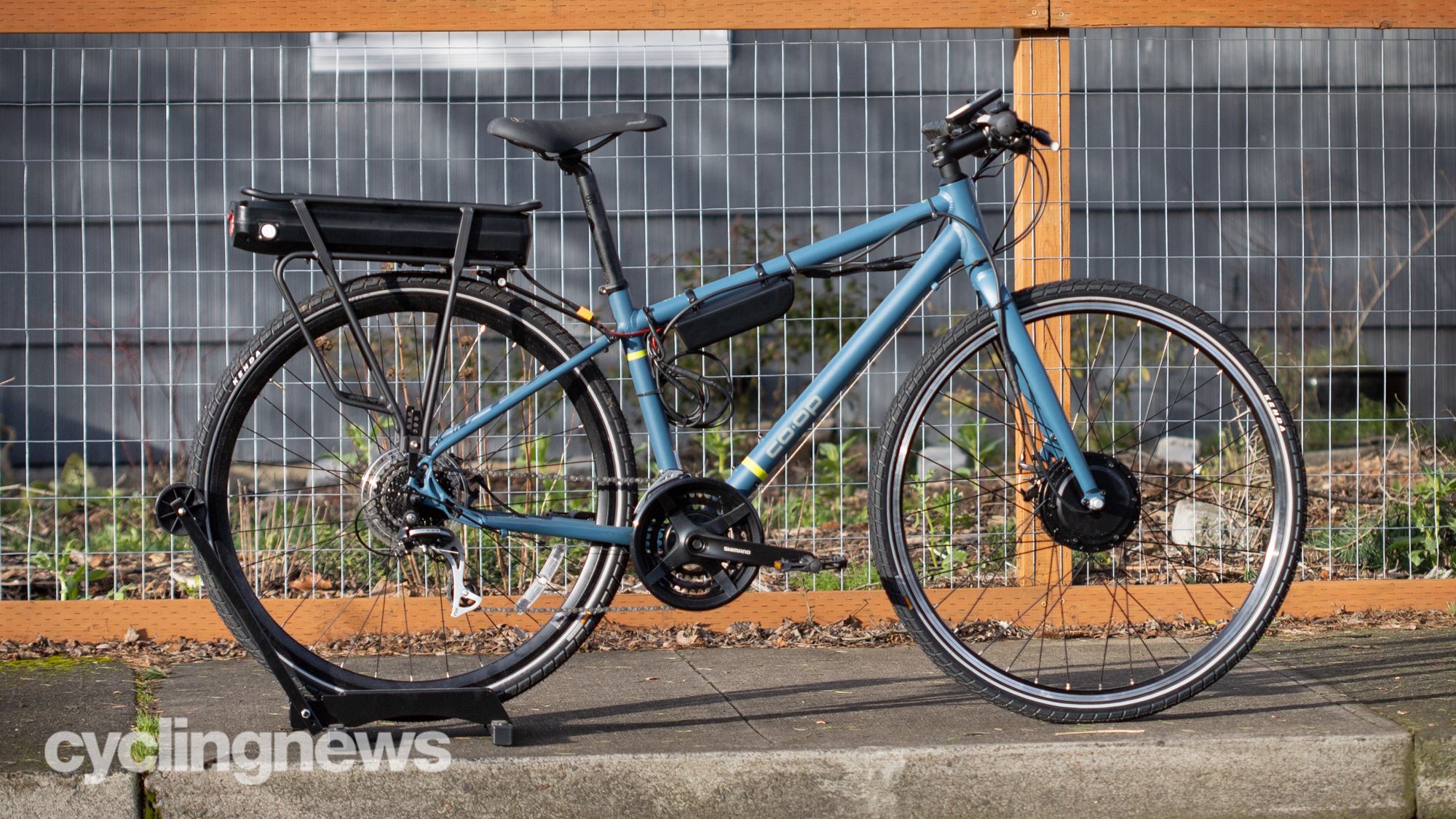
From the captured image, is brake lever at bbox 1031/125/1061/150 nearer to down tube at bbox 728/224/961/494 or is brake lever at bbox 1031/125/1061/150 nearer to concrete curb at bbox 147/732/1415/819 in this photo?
down tube at bbox 728/224/961/494

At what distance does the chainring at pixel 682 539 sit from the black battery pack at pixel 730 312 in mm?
341

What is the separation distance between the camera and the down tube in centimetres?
266

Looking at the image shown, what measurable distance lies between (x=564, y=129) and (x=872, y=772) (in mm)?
1563

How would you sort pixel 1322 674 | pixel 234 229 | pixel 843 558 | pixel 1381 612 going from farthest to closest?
pixel 1381 612 → pixel 1322 674 → pixel 843 558 → pixel 234 229

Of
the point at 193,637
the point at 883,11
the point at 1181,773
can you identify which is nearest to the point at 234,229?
the point at 193,637

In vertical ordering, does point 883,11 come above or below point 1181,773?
above

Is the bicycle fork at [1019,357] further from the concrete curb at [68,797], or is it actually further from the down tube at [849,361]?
the concrete curb at [68,797]

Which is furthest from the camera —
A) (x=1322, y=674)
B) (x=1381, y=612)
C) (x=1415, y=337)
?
(x=1415, y=337)

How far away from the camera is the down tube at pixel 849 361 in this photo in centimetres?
266

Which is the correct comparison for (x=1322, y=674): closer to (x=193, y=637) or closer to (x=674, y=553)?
(x=674, y=553)

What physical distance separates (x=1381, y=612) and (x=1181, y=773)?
1.86 metres

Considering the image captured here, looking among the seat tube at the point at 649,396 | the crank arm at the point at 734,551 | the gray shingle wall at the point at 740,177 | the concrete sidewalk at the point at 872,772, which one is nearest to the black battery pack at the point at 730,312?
the seat tube at the point at 649,396

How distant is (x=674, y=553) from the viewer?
2537 millimetres

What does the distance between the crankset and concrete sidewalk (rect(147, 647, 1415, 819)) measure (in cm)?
34
